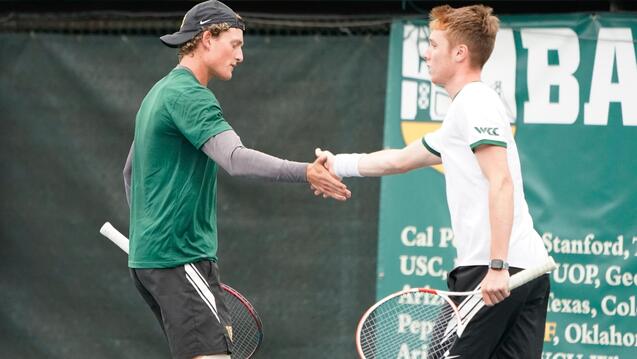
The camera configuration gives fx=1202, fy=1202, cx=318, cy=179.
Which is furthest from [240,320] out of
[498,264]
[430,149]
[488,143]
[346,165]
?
[488,143]

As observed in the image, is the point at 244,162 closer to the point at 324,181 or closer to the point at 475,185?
the point at 324,181

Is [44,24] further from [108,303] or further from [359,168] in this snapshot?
[359,168]

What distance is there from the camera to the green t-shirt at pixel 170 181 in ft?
14.3

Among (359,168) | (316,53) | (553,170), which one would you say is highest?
(316,53)

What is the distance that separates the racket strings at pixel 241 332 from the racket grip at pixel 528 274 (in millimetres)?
1085

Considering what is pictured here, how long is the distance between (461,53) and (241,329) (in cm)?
167

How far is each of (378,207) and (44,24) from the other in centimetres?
229

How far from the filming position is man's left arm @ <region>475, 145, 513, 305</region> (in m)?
4.14

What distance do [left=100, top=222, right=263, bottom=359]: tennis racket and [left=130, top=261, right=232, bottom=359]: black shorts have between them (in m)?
0.24

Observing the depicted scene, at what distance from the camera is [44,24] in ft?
23.6

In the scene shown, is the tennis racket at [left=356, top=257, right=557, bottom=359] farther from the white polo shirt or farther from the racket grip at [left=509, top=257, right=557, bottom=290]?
the white polo shirt

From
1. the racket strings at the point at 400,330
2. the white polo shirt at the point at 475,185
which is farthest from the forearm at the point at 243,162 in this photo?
the racket strings at the point at 400,330

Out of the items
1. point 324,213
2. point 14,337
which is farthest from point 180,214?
point 14,337

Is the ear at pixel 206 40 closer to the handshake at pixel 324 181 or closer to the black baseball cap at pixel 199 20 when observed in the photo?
the black baseball cap at pixel 199 20
